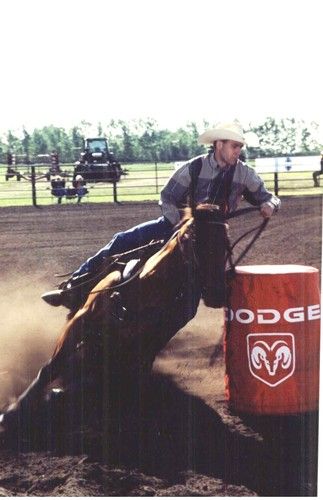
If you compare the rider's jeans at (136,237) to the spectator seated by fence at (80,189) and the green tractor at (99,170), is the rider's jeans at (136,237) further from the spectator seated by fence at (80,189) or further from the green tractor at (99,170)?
the spectator seated by fence at (80,189)

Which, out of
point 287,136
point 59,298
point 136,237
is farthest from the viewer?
point 287,136

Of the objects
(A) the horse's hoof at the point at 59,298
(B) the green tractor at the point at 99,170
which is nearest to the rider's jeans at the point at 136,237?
(A) the horse's hoof at the point at 59,298

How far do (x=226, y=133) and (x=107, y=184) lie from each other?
5574mm

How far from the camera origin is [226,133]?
3.99 m

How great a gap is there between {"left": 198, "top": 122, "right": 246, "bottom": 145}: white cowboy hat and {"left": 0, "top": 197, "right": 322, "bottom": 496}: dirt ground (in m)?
0.99

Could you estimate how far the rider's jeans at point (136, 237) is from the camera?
4375mm

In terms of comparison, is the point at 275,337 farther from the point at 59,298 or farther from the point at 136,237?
the point at 59,298

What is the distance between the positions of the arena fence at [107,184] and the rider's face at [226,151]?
909 mm

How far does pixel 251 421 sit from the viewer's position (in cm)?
405

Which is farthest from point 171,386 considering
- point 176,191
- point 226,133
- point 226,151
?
point 226,133

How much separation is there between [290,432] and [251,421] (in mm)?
228

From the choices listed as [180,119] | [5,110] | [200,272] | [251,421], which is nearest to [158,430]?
[251,421]

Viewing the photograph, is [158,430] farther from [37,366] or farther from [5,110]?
[5,110]

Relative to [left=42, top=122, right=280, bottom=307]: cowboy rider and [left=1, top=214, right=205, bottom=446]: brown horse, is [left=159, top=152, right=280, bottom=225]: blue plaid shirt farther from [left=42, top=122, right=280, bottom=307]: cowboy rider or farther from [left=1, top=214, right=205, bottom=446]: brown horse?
[left=1, top=214, right=205, bottom=446]: brown horse
